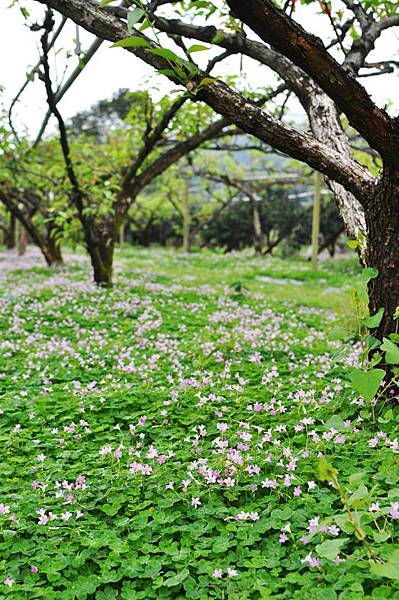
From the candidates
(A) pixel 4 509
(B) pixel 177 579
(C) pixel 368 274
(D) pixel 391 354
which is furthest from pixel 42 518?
(C) pixel 368 274

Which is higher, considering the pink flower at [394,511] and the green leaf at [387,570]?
the green leaf at [387,570]

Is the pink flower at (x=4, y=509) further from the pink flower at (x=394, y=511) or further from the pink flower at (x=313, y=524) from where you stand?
the pink flower at (x=394, y=511)

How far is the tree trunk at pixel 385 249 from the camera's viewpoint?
352 cm

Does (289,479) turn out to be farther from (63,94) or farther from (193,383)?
(63,94)

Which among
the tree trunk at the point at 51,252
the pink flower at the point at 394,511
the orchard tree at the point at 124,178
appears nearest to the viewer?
the pink flower at the point at 394,511

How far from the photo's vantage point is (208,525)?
2.68 m

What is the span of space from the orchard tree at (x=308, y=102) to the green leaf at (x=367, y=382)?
65 centimetres

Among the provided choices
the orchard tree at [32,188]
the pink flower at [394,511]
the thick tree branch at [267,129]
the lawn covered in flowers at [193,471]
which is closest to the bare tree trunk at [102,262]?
the orchard tree at [32,188]

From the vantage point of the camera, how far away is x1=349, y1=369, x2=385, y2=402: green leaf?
312cm

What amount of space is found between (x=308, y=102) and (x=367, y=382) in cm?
263

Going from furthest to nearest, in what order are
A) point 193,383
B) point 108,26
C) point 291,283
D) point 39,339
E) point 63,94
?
point 291,283 < point 63,94 < point 39,339 < point 193,383 < point 108,26

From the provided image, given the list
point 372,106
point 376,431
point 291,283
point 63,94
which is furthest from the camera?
point 291,283

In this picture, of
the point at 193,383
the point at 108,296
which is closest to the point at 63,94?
the point at 108,296

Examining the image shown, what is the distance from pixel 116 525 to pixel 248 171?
2451 centimetres
